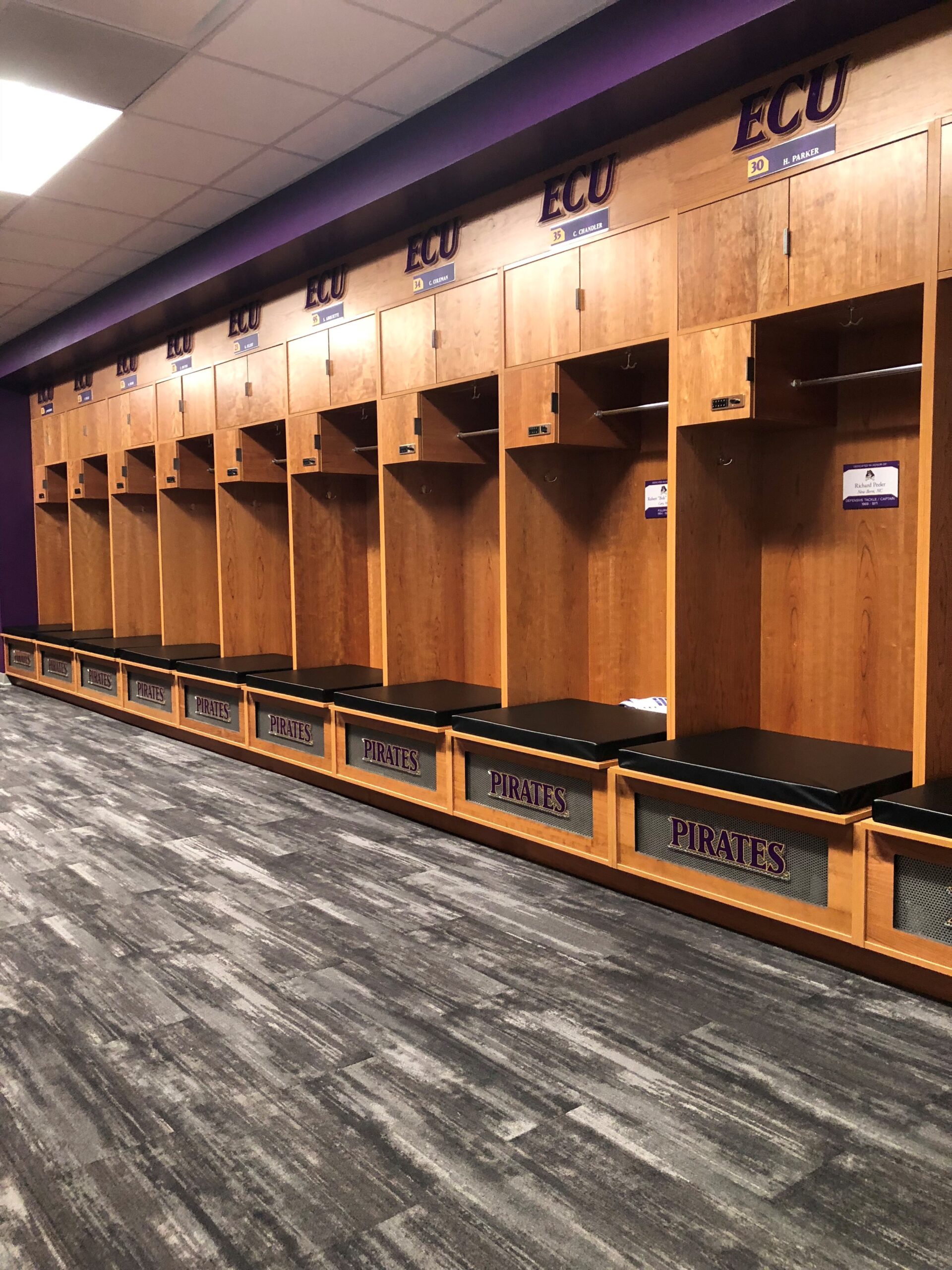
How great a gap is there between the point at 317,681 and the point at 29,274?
3.47 metres

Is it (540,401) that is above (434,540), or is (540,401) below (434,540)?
above

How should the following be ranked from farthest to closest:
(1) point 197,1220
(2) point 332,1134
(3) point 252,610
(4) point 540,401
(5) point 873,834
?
(3) point 252,610, (4) point 540,401, (5) point 873,834, (2) point 332,1134, (1) point 197,1220

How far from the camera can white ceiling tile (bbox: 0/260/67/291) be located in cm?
600

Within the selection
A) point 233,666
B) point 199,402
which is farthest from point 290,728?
point 199,402

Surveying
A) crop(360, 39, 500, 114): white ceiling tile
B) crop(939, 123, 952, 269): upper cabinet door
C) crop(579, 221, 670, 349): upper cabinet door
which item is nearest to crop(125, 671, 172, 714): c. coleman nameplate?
crop(360, 39, 500, 114): white ceiling tile

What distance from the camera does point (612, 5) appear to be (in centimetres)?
305

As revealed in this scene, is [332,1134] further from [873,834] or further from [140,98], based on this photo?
[140,98]

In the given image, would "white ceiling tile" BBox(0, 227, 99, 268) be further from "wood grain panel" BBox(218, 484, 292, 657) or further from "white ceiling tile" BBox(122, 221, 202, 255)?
"wood grain panel" BBox(218, 484, 292, 657)

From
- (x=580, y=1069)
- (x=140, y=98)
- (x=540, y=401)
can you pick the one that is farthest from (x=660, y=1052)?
(x=140, y=98)

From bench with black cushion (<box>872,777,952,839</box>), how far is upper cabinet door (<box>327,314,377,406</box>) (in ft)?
10.0

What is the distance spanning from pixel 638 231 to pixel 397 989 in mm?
2541

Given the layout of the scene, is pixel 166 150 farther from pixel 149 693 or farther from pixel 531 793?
pixel 149 693

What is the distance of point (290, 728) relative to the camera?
16.2ft

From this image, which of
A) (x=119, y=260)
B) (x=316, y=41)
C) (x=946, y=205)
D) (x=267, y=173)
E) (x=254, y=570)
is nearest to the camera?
(x=946, y=205)
